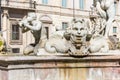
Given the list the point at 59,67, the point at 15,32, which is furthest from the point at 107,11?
the point at 15,32

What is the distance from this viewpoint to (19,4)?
24.5m

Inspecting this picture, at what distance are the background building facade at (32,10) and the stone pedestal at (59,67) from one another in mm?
16043

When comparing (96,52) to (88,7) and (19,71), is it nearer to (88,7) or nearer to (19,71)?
(19,71)

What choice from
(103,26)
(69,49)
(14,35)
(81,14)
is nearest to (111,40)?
(103,26)

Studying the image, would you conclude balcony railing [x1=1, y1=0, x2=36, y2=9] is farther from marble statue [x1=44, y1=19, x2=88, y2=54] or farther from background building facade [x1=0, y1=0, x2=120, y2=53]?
marble statue [x1=44, y1=19, x2=88, y2=54]

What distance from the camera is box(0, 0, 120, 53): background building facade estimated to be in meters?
23.5

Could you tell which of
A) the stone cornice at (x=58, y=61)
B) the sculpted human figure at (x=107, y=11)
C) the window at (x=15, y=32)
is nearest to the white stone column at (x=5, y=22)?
the window at (x=15, y=32)

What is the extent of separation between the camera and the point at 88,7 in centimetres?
2956

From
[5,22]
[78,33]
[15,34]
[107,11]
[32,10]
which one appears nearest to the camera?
[78,33]

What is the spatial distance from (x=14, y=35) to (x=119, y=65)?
19.6 meters

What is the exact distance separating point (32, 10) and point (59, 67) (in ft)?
67.5

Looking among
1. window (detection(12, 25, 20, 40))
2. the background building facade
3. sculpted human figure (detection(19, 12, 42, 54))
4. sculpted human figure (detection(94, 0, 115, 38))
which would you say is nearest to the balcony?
the background building facade

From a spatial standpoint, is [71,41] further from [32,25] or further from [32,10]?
[32,10]

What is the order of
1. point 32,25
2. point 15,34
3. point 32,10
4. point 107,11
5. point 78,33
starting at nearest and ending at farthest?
1. point 78,33
2. point 32,25
3. point 107,11
4. point 15,34
5. point 32,10
